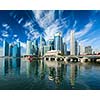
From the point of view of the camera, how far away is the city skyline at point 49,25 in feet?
10.1

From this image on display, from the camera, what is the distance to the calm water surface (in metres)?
3.01

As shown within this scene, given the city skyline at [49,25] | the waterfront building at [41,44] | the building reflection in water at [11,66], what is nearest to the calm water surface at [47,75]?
the building reflection in water at [11,66]

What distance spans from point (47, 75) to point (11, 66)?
45cm

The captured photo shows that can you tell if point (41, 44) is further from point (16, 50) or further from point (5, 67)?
point (5, 67)

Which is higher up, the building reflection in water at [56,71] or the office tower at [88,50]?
the office tower at [88,50]

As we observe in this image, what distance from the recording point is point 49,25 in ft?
10.3

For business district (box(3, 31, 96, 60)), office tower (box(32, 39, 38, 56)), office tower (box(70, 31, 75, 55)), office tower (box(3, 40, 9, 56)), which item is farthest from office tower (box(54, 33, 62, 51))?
office tower (box(3, 40, 9, 56))

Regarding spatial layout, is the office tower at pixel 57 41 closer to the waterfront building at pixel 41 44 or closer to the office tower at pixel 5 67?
the waterfront building at pixel 41 44

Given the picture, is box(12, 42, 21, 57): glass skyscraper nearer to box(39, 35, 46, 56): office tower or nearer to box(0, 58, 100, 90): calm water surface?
box(0, 58, 100, 90): calm water surface

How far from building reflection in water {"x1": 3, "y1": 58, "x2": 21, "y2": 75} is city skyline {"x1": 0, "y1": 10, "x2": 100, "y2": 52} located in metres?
0.19

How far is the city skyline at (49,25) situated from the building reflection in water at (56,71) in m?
0.30
